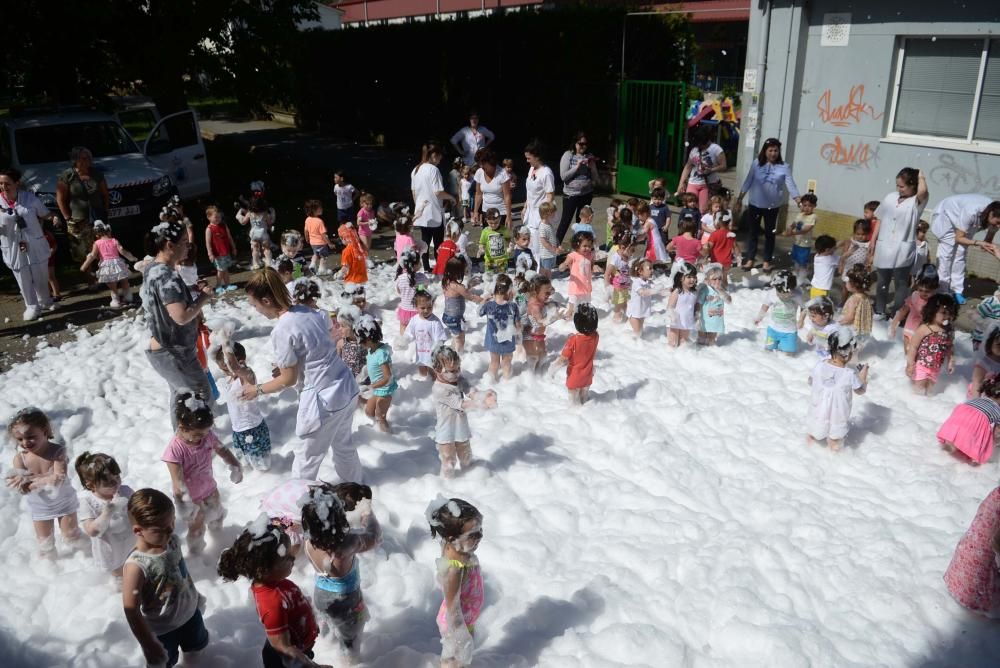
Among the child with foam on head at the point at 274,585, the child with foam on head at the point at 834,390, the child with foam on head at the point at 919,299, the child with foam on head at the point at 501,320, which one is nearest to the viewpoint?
the child with foam on head at the point at 274,585

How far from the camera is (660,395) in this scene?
7758 mm

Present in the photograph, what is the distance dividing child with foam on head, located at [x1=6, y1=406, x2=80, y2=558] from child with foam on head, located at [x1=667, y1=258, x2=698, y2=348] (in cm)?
601

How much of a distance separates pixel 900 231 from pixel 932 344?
179cm

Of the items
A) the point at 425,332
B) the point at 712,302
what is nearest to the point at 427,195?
the point at 425,332

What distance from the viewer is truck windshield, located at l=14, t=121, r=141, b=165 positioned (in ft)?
39.8

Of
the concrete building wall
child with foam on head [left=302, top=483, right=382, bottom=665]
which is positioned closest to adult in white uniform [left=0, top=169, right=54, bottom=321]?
child with foam on head [left=302, top=483, right=382, bottom=665]

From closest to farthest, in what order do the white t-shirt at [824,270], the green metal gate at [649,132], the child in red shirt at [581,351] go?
the child in red shirt at [581,351], the white t-shirt at [824,270], the green metal gate at [649,132]

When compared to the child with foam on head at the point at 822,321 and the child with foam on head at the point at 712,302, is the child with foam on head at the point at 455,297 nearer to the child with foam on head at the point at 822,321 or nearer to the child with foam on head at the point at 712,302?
the child with foam on head at the point at 712,302

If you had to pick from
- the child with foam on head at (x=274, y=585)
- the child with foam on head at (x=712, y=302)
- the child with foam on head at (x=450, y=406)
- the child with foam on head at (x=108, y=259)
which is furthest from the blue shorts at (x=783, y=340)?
the child with foam on head at (x=108, y=259)

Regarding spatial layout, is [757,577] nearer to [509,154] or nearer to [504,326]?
[504,326]

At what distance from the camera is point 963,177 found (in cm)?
1051

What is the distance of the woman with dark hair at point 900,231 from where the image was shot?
8500 mm

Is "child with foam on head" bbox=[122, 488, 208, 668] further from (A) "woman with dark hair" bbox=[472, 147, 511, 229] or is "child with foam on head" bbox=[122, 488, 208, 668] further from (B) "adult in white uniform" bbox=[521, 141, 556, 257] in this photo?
(A) "woman with dark hair" bbox=[472, 147, 511, 229]

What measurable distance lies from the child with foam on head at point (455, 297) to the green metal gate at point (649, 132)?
817 centimetres
